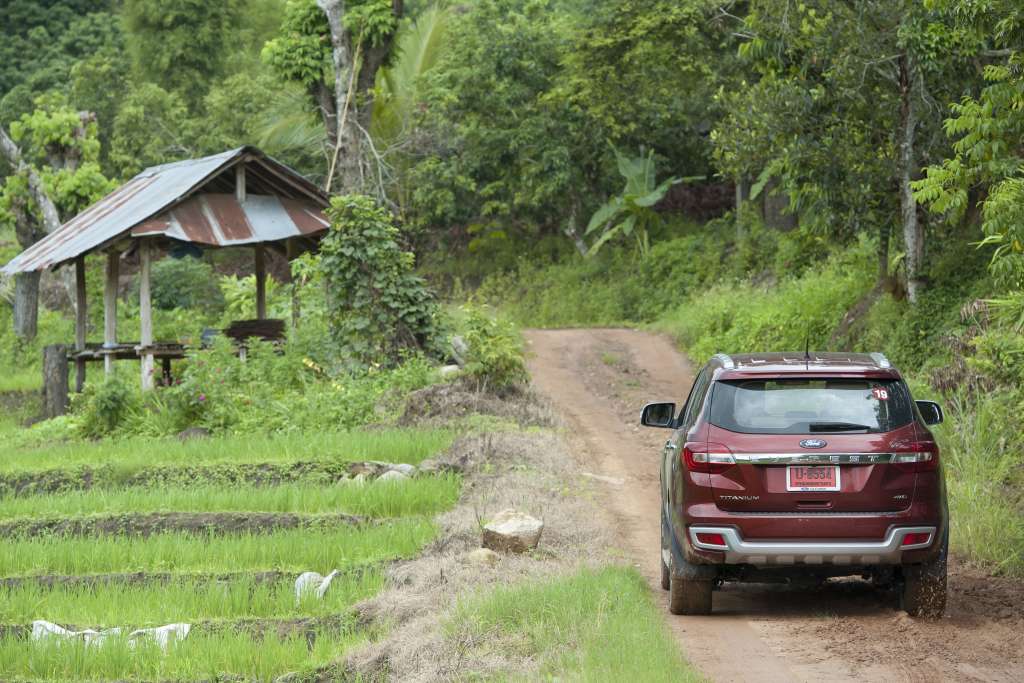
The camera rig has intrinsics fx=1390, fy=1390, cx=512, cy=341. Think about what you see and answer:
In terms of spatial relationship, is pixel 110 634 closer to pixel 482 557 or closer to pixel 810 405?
pixel 482 557

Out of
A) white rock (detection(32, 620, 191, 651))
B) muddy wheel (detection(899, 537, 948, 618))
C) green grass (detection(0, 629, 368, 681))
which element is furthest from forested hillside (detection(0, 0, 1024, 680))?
muddy wheel (detection(899, 537, 948, 618))

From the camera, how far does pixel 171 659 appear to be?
889cm

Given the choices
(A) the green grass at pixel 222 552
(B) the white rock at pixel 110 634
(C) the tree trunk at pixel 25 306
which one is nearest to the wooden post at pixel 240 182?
(A) the green grass at pixel 222 552

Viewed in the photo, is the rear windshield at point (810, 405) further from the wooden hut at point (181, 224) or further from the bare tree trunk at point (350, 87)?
the bare tree trunk at point (350, 87)

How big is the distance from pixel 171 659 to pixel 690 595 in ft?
11.5

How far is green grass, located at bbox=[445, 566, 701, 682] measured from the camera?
7.79 meters

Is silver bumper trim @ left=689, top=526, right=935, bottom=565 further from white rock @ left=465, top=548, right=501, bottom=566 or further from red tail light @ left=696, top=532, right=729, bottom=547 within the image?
white rock @ left=465, top=548, right=501, bottom=566

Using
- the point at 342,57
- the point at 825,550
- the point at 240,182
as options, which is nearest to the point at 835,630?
the point at 825,550

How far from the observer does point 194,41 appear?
51.6 metres

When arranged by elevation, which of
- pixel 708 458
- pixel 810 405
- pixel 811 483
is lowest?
pixel 811 483

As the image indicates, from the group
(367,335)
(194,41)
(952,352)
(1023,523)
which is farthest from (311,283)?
(194,41)

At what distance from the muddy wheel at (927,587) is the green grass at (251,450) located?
8.15 meters

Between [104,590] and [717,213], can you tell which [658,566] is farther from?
[717,213]

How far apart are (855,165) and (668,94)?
1669 cm
